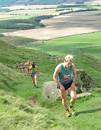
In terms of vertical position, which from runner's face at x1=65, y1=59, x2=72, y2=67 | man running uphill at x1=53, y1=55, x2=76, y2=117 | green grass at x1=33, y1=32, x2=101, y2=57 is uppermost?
runner's face at x1=65, y1=59, x2=72, y2=67

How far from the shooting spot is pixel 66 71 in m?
18.7

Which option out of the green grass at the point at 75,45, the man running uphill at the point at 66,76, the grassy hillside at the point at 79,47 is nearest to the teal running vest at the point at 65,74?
the man running uphill at the point at 66,76

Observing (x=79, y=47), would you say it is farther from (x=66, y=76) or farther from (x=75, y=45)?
(x=66, y=76)

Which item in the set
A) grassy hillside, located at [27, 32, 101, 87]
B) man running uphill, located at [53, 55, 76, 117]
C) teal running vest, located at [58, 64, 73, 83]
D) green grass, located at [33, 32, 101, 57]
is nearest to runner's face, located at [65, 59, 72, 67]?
→ man running uphill, located at [53, 55, 76, 117]

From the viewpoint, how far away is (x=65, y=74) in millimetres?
18781

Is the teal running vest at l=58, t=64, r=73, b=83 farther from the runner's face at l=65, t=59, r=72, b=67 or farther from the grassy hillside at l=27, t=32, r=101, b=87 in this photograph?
the grassy hillside at l=27, t=32, r=101, b=87

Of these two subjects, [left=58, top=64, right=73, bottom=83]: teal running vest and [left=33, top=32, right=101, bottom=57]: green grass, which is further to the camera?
[left=33, top=32, right=101, bottom=57]: green grass

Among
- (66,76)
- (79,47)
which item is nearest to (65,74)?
(66,76)

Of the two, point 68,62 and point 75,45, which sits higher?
point 68,62

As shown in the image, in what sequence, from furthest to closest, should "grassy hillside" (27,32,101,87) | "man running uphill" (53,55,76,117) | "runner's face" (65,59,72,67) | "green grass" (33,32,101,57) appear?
"green grass" (33,32,101,57), "grassy hillside" (27,32,101,87), "man running uphill" (53,55,76,117), "runner's face" (65,59,72,67)

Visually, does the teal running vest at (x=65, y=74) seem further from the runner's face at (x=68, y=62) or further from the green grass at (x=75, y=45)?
the green grass at (x=75, y=45)

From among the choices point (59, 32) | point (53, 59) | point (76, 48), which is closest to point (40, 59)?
point (53, 59)

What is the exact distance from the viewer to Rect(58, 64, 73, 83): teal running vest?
18625 mm

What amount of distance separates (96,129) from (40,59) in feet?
225
